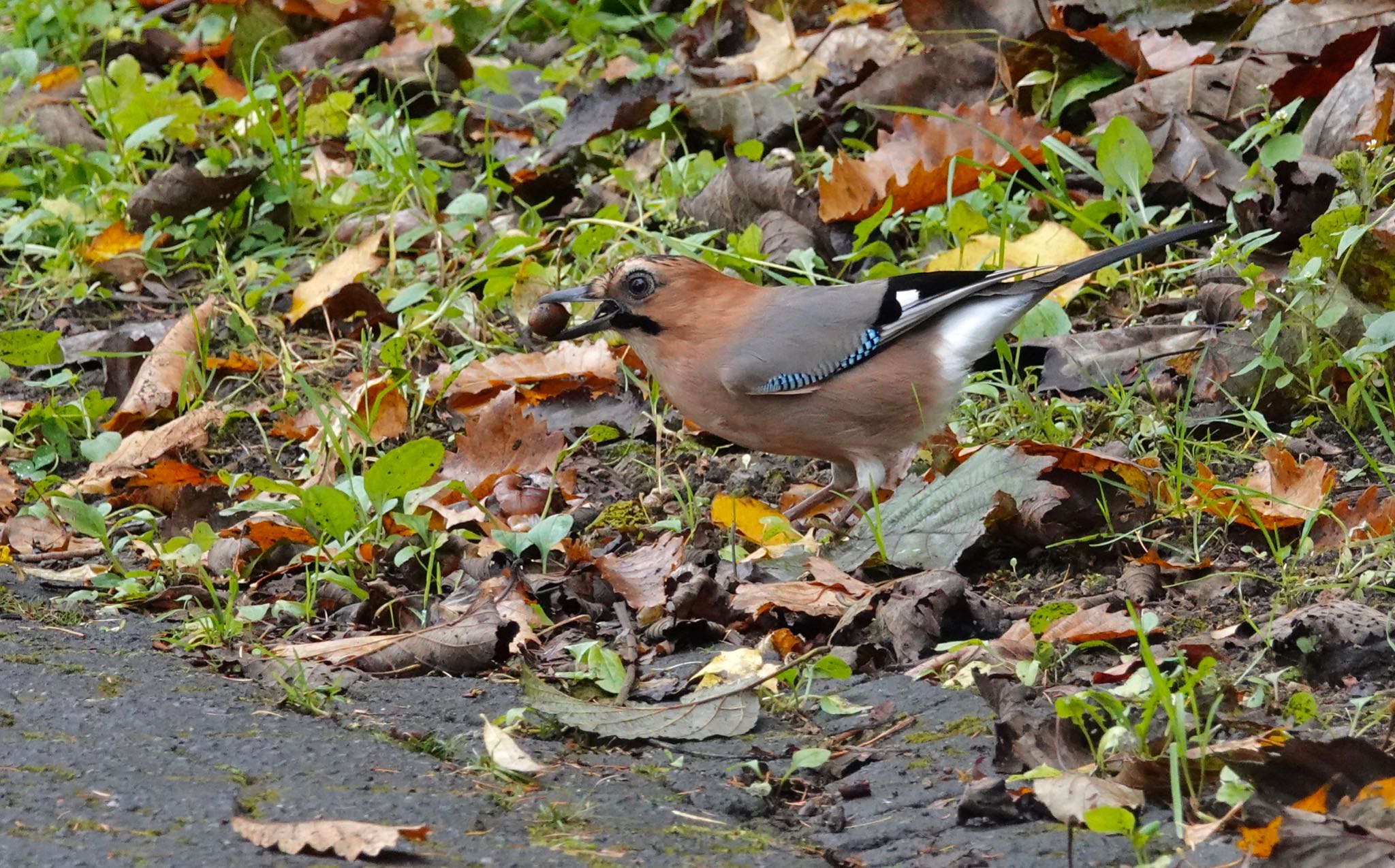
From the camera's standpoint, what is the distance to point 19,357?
5.94 m

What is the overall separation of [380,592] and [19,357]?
8.40 ft

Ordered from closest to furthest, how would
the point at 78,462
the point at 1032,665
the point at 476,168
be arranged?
the point at 1032,665, the point at 78,462, the point at 476,168

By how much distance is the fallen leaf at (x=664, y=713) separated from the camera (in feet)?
10.5

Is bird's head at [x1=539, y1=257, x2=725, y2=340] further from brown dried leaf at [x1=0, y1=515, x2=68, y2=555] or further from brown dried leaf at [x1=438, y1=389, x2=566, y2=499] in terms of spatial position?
brown dried leaf at [x1=0, y1=515, x2=68, y2=555]

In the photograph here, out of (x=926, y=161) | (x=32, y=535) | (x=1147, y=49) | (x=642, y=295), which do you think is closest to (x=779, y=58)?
(x=926, y=161)

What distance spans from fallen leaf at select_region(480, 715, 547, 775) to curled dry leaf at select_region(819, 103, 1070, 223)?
3.54 meters

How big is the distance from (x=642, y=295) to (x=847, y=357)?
0.77 m

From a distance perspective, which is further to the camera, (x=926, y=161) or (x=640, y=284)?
(x=926, y=161)

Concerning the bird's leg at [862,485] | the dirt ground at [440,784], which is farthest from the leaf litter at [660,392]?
the bird's leg at [862,485]

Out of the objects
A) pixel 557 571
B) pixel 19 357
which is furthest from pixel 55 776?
pixel 19 357

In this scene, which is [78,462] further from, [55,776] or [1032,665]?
[1032,665]

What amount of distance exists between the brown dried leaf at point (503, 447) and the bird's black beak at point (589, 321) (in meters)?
0.32

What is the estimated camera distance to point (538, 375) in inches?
228

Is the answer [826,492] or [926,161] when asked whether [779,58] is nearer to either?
[926,161]
